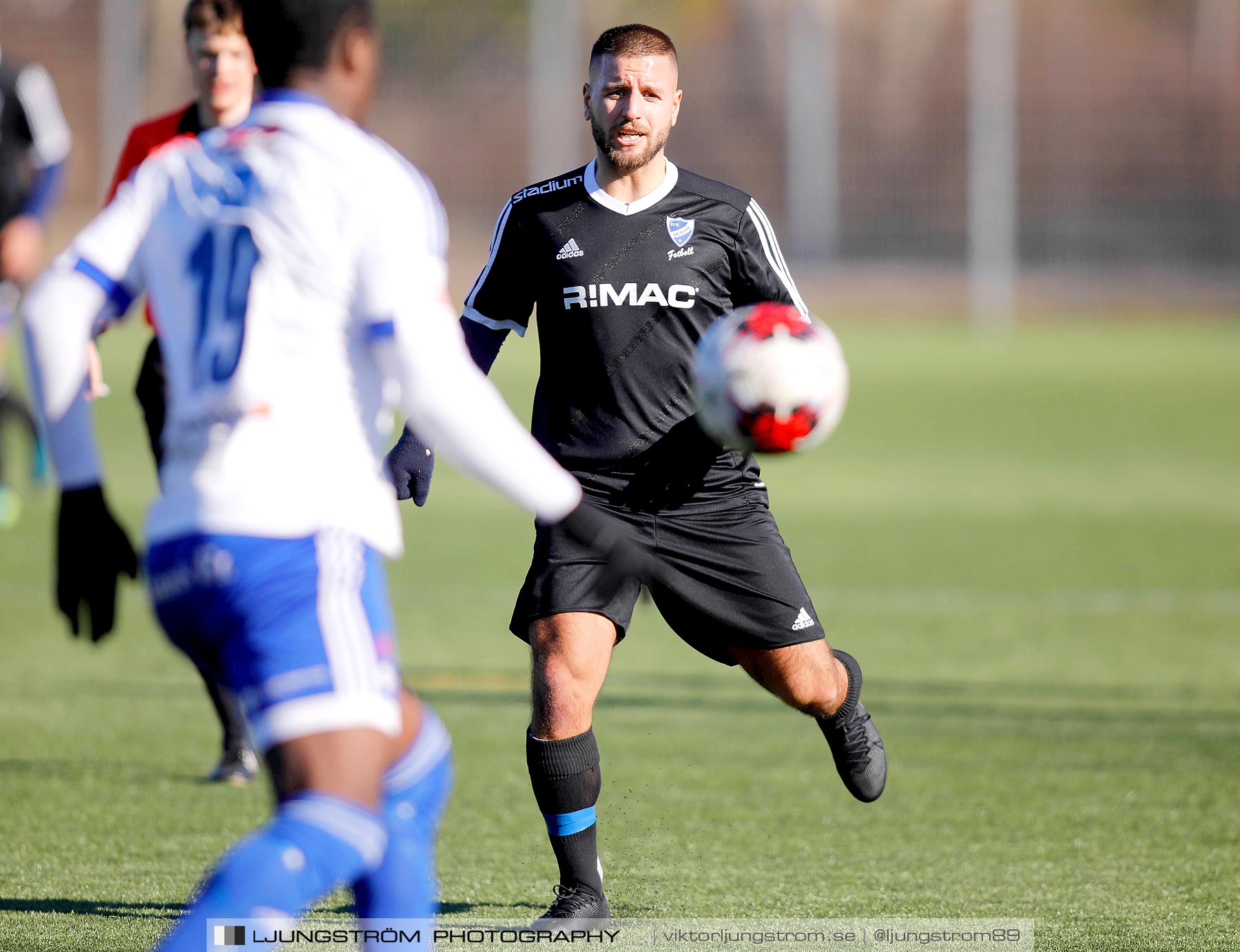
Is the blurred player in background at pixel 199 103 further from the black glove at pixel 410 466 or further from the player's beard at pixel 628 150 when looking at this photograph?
the player's beard at pixel 628 150

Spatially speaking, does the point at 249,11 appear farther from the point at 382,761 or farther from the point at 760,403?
the point at 760,403

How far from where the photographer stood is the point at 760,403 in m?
3.90

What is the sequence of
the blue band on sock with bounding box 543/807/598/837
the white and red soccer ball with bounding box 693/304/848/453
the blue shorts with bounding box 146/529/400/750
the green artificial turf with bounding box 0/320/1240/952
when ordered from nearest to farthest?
the blue shorts with bounding box 146/529/400/750
the white and red soccer ball with bounding box 693/304/848/453
the blue band on sock with bounding box 543/807/598/837
the green artificial turf with bounding box 0/320/1240/952

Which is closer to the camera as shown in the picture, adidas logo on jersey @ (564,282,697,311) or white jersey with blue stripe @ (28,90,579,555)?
white jersey with blue stripe @ (28,90,579,555)

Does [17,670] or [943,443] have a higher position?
[17,670]

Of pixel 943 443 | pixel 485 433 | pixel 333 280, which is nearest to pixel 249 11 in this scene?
pixel 333 280

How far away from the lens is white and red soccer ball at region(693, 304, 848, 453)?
3.90 meters

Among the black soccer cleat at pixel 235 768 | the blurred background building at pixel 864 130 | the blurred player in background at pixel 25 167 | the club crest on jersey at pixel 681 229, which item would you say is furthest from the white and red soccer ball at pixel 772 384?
the blurred background building at pixel 864 130

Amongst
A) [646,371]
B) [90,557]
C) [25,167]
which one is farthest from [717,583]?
[25,167]

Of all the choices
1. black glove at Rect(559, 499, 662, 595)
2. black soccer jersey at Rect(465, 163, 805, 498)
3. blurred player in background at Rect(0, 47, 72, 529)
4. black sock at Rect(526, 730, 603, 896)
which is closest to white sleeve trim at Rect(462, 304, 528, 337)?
black soccer jersey at Rect(465, 163, 805, 498)

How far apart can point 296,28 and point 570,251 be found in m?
1.75

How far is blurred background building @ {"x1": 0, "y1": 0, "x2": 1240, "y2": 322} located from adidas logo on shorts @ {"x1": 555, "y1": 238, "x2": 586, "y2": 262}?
82.8 feet

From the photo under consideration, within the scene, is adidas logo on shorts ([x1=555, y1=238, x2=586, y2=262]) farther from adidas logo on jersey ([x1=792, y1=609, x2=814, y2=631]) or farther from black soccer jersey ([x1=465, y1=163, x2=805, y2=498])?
adidas logo on jersey ([x1=792, y1=609, x2=814, y2=631])

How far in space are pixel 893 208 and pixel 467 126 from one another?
323 inches
